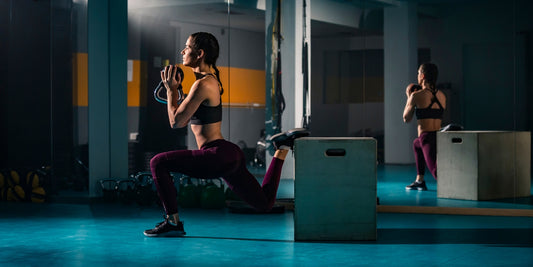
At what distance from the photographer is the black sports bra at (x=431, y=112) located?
804cm

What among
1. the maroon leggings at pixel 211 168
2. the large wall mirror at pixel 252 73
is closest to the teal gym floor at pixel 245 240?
the maroon leggings at pixel 211 168

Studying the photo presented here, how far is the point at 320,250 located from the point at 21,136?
5158 millimetres

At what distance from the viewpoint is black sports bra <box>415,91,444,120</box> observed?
8039 mm

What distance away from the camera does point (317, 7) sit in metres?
7.53

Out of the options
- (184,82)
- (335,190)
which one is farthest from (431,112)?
(335,190)

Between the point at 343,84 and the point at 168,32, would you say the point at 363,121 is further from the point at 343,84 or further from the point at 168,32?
the point at 168,32

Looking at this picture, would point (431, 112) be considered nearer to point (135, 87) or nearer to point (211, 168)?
point (135, 87)

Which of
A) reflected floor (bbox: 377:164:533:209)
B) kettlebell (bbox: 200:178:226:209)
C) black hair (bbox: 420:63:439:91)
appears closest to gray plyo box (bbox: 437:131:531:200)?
reflected floor (bbox: 377:164:533:209)

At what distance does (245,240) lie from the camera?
5.43m

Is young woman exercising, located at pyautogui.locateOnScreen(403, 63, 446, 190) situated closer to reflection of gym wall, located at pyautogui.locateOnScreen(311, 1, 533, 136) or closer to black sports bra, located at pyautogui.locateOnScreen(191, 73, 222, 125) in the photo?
reflection of gym wall, located at pyautogui.locateOnScreen(311, 1, 533, 136)

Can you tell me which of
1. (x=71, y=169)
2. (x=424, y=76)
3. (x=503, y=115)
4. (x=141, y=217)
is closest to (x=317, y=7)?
(x=424, y=76)

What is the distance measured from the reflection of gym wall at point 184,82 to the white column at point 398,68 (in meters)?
1.40

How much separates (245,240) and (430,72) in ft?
11.7

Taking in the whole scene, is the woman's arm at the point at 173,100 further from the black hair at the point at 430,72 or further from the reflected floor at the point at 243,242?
the black hair at the point at 430,72
